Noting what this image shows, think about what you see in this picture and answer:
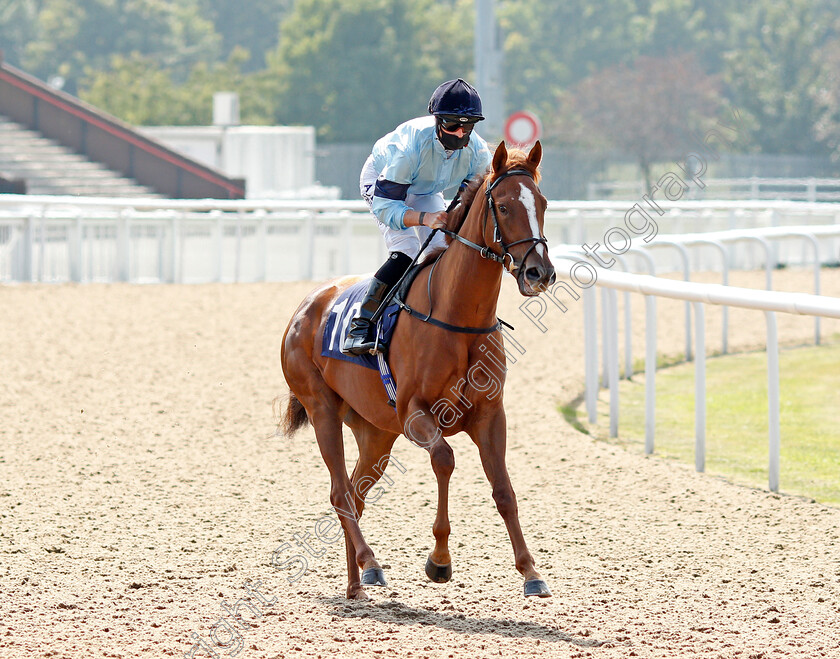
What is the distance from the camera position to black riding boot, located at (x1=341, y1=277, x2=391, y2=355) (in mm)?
4938

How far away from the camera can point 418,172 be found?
4.95 metres

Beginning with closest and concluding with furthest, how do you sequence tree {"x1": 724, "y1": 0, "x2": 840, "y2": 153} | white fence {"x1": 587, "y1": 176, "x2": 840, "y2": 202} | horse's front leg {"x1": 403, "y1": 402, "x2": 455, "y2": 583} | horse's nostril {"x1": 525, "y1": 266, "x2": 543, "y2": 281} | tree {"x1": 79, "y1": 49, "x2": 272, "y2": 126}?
horse's nostril {"x1": 525, "y1": 266, "x2": 543, "y2": 281} → horse's front leg {"x1": 403, "y1": 402, "x2": 455, "y2": 583} → white fence {"x1": 587, "y1": 176, "x2": 840, "y2": 202} → tree {"x1": 724, "y1": 0, "x2": 840, "y2": 153} → tree {"x1": 79, "y1": 49, "x2": 272, "y2": 126}

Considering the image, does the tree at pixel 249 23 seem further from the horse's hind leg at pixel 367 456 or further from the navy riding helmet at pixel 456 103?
the navy riding helmet at pixel 456 103

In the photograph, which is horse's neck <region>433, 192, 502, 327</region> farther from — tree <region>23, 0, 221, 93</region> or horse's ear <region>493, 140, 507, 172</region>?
tree <region>23, 0, 221, 93</region>

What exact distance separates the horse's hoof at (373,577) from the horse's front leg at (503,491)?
0.62 meters

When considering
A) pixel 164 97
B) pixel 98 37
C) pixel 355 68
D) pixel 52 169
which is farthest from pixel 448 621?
pixel 98 37

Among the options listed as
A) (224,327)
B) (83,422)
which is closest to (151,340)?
(224,327)

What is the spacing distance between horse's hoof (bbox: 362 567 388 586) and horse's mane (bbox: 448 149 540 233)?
135 centimetres

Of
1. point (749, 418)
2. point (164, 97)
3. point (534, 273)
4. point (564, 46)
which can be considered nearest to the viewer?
point (534, 273)

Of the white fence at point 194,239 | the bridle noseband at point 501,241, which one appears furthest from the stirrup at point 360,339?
the white fence at point 194,239

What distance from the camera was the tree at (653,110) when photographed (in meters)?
40.1

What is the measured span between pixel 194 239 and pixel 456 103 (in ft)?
38.1

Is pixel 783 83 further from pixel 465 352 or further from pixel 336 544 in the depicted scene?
pixel 465 352

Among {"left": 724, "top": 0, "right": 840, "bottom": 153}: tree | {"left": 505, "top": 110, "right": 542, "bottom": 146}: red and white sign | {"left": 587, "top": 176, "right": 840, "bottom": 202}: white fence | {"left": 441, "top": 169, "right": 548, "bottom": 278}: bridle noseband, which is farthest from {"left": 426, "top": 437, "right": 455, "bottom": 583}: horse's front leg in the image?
{"left": 724, "top": 0, "right": 840, "bottom": 153}: tree
